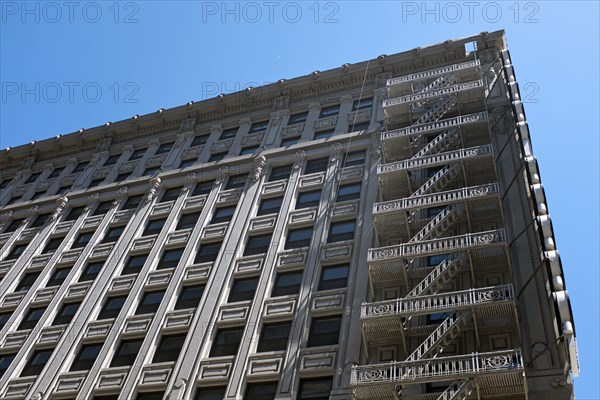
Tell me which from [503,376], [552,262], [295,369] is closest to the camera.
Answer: [503,376]

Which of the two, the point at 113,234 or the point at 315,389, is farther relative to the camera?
the point at 113,234

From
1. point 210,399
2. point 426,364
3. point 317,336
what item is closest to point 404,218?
point 317,336

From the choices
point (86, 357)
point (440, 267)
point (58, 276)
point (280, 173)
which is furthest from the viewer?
point (280, 173)

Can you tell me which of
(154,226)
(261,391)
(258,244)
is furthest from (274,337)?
(154,226)

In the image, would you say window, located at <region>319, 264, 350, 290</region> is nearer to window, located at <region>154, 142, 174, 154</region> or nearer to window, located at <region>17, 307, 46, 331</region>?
window, located at <region>17, 307, 46, 331</region>

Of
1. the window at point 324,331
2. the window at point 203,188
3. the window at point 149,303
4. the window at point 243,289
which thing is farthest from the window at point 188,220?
the window at point 324,331

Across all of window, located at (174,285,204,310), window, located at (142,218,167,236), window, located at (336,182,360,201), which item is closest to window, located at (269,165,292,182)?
window, located at (336,182,360,201)

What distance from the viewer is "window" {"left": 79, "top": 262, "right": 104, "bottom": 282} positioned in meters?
32.2

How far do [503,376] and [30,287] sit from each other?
77.7 feet

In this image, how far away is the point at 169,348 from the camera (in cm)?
2636

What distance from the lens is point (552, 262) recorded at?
20.4 meters

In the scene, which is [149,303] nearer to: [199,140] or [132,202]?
[132,202]

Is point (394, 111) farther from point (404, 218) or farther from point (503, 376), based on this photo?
point (503, 376)

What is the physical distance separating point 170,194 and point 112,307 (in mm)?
8243
